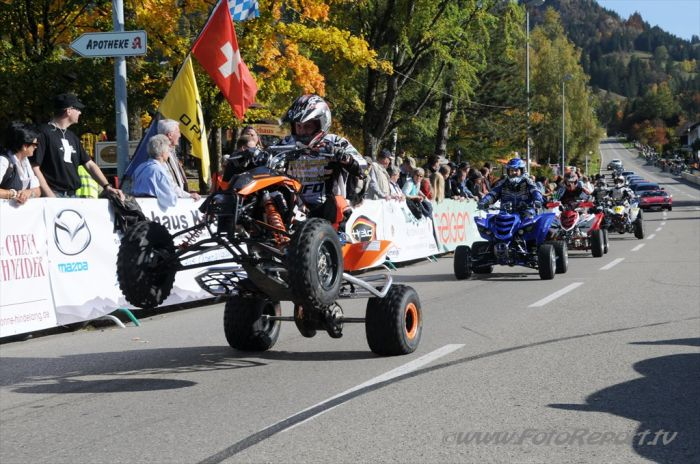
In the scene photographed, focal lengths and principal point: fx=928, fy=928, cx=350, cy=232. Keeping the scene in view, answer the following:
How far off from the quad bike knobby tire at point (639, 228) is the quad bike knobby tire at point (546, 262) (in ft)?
42.4

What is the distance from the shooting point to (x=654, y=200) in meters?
54.8

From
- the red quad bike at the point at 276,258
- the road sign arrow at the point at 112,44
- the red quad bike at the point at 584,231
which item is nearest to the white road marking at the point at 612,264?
the red quad bike at the point at 584,231

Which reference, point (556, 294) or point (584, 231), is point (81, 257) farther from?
point (584, 231)

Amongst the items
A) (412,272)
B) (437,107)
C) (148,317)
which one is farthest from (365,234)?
(437,107)

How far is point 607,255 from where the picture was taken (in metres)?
19.8

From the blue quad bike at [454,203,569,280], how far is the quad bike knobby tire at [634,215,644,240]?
1212 cm

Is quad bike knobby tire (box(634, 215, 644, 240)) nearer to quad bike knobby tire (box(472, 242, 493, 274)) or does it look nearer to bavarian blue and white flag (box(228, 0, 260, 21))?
quad bike knobby tire (box(472, 242, 493, 274))

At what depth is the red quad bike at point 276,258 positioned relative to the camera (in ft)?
19.8

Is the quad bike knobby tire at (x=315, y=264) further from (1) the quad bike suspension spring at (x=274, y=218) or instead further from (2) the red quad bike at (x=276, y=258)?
(1) the quad bike suspension spring at (x=274, y=218)

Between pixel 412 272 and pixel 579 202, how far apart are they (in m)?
6.78

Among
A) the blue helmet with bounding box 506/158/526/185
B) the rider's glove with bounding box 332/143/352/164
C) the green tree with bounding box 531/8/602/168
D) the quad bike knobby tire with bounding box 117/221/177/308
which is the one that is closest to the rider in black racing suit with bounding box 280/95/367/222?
the rider's glove with bounding box 332/143/352/164

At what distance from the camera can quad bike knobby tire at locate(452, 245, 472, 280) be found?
581 inches

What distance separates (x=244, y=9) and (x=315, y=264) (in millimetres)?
11037

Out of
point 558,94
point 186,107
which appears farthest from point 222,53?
point 558,94
